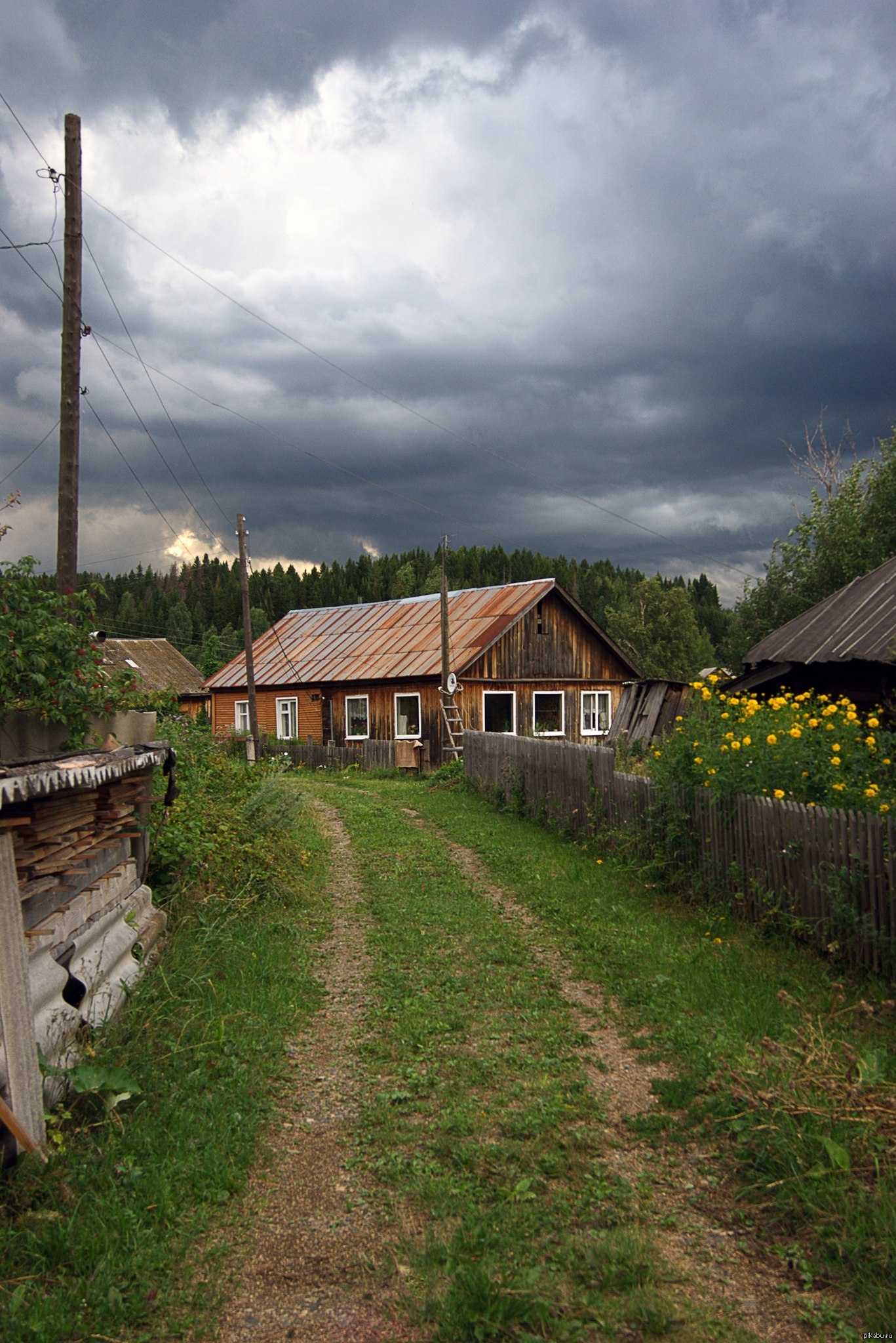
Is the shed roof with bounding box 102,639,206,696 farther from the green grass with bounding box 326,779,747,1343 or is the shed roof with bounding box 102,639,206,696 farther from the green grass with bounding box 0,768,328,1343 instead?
the green grass with bounding box 326,779,747,1343

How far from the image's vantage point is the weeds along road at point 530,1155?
3066mm

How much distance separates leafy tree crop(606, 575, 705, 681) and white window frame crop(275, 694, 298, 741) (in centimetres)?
3767

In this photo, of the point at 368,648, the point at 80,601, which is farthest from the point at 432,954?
the point at 368,648

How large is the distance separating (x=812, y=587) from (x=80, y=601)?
110 ft

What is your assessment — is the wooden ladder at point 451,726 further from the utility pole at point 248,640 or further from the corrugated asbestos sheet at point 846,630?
the corrugated asbestos sheet at point 846,630

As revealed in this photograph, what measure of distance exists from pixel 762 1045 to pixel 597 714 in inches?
955

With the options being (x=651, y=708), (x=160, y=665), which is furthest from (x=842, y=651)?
(x=160, y=665)

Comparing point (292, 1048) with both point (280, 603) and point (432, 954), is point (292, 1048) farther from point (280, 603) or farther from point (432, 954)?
point (280, 603)

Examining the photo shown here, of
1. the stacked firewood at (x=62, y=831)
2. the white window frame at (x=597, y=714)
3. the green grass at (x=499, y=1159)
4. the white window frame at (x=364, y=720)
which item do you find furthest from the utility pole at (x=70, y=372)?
the white window frame at (x=597, y=714)

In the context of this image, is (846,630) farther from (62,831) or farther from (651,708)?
(62,831)

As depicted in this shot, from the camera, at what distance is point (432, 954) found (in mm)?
7301

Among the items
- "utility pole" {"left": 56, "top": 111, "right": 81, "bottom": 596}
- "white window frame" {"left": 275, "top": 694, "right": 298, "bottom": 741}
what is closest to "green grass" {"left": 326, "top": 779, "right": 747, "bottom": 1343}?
"utility pole" {"left": 56, "top": 111, "right": 81, "bottom": 596}

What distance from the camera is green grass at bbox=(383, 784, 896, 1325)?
3.53 m

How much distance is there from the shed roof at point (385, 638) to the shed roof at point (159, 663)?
1048 centimetres
